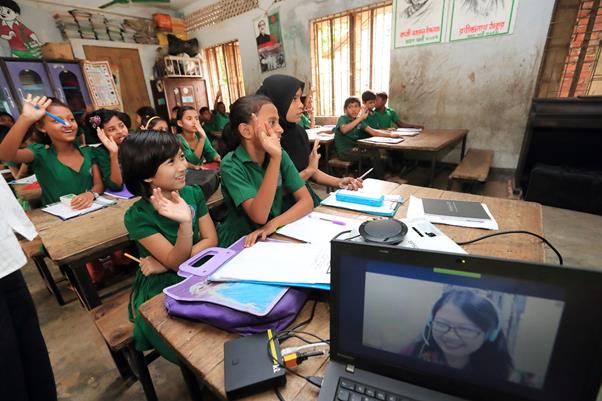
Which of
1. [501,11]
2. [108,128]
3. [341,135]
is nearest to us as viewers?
[108,128]

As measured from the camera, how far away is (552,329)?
0.39 metres

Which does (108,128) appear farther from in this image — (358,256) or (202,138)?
(358,256)

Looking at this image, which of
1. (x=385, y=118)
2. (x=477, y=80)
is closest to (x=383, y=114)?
(x=385, y=118)

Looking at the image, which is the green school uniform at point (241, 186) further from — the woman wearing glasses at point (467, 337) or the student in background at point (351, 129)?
the student in background at point (351, 129)

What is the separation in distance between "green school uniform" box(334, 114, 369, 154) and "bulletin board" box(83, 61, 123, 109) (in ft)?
15.4

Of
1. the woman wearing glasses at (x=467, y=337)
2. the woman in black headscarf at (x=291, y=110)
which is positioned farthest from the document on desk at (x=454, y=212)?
the woman wearing glasses at (x=467, y=337)

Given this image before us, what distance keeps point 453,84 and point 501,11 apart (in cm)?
85

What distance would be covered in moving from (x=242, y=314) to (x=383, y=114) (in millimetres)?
3900

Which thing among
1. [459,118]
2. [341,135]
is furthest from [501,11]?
[341,135]

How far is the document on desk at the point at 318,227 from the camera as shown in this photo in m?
0.95

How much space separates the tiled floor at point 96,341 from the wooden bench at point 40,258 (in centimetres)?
7

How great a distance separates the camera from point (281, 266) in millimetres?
770

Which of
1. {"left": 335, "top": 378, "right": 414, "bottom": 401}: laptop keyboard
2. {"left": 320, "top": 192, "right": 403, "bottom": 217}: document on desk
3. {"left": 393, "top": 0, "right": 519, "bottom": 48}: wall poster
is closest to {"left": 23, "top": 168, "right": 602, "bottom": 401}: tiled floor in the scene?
{"left": 320, "top": 192, "right": 403, "bottom": 217}: document on desk

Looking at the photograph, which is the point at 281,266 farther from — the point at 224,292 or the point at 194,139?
the point at 194,139
